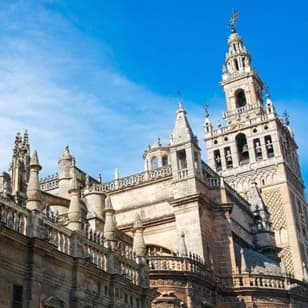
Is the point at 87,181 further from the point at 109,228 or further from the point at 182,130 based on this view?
the point at 109,228

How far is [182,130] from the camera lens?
36062 mm

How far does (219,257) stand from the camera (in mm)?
34594

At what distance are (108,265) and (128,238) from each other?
→ 13.3 metres

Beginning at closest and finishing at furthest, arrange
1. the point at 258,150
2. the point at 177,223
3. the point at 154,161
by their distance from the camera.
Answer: the point at 177,223 → the point at 154,161 → the point at 258,150

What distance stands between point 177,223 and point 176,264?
4.66 metres

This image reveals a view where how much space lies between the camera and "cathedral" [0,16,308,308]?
16.4m

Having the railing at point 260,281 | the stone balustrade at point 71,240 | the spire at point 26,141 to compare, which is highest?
the spire at point 26,141

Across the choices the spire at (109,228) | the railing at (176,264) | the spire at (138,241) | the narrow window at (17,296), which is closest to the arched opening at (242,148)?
the railing at (176,264)

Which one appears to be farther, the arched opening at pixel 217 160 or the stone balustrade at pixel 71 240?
the arched opening at pixel 217 160

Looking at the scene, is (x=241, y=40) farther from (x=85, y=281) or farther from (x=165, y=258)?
(x=85, y=281)

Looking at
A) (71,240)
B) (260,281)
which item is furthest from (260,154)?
(71,240)

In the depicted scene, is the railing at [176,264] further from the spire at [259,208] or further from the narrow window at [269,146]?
the narrow window at [269,146]

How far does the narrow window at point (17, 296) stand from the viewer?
14766 millimetres

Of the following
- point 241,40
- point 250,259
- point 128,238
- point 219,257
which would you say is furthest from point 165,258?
point 241,40
